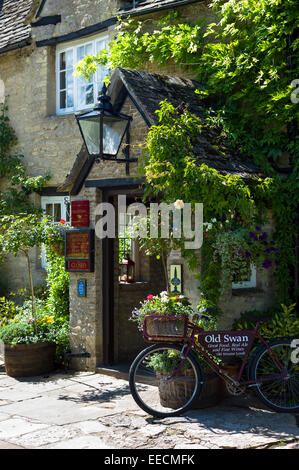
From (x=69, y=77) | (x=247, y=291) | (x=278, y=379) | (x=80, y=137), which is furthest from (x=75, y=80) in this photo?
(x=278, y=379)

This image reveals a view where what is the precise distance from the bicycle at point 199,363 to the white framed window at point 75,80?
5.97m

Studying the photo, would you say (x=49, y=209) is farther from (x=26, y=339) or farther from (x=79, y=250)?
(x=26, y=339)

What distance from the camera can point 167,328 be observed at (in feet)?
20.4

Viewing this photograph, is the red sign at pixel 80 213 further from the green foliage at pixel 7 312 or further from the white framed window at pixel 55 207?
the white framed window at pixel 55 207

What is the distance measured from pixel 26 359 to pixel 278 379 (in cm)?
365

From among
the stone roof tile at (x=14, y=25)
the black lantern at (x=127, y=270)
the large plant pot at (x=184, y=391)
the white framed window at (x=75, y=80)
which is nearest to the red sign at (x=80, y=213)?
the black lantern at (x=127, y=270)

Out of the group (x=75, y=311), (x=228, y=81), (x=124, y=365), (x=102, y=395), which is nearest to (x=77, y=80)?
(x=228, y=81)

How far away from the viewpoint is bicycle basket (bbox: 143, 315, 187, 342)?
6215 mm

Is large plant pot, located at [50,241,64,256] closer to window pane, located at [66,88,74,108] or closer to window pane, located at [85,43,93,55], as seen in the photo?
window pane, located at [66,88,74,108]

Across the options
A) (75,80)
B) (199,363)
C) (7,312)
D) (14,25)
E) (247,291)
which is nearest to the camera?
(199,363)

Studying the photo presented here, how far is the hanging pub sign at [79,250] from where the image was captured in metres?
8.48

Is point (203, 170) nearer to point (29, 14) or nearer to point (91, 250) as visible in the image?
point (91, 250)

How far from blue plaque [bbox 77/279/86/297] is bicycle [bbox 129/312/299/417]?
2.34 meters
